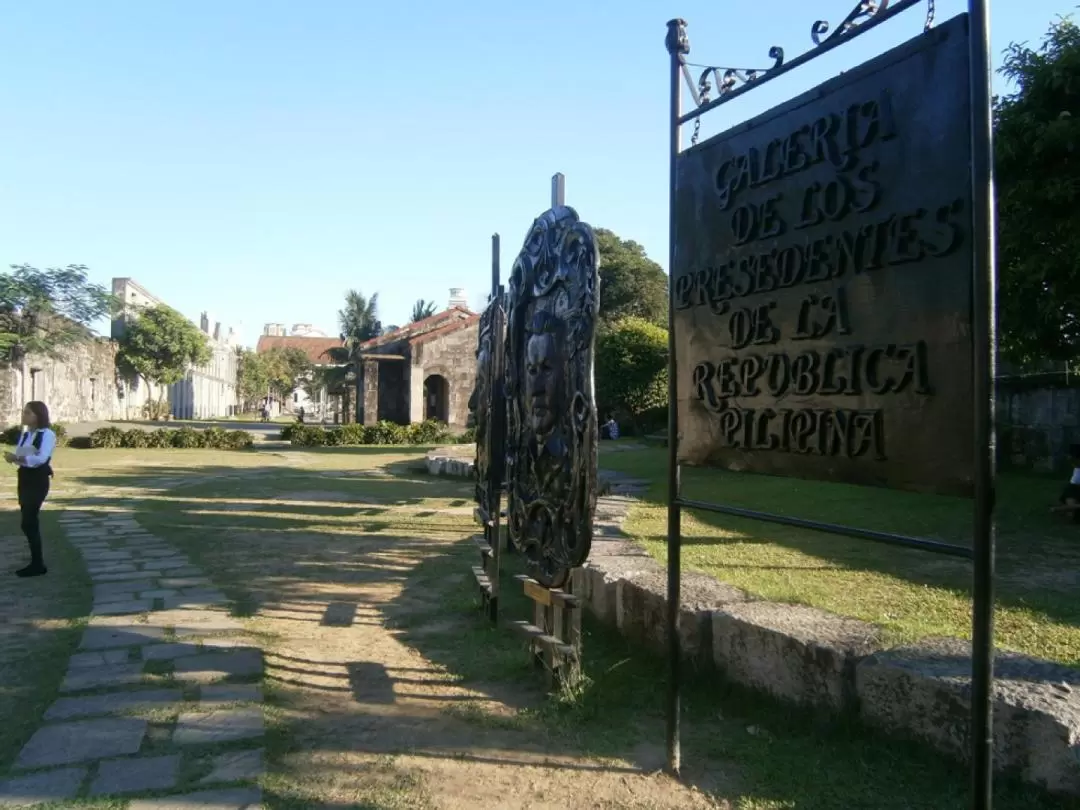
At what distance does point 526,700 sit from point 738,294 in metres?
2.12

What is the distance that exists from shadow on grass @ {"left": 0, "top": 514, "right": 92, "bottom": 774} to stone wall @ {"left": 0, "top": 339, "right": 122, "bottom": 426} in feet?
66.2

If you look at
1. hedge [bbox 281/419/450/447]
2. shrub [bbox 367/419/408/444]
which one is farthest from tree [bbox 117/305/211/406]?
shrub [bbox 367/419/408/444]

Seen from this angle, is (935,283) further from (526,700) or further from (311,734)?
(311,734)

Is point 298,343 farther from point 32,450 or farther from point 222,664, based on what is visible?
point 222,664

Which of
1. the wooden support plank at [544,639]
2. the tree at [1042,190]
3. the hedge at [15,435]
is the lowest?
the wooden support plank at [544,639]

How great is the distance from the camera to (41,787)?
2.89 m

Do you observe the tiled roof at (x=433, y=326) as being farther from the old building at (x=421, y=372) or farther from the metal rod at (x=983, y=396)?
the metal rod at (x=983, y=396)

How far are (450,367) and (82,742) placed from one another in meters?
30.3

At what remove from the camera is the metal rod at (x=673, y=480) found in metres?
3.06

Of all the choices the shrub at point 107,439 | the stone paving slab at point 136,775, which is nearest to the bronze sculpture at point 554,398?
the stone paving slab at point 136,775

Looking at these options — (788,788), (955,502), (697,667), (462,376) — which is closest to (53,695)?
(697,667)

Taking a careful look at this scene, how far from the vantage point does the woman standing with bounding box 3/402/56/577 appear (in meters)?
6.68

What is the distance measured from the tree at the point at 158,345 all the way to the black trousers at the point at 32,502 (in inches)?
1523

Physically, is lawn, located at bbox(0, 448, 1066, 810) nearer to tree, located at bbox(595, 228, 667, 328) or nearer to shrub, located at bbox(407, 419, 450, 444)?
shrub, located at bbox(407, 419, 450, 444)
